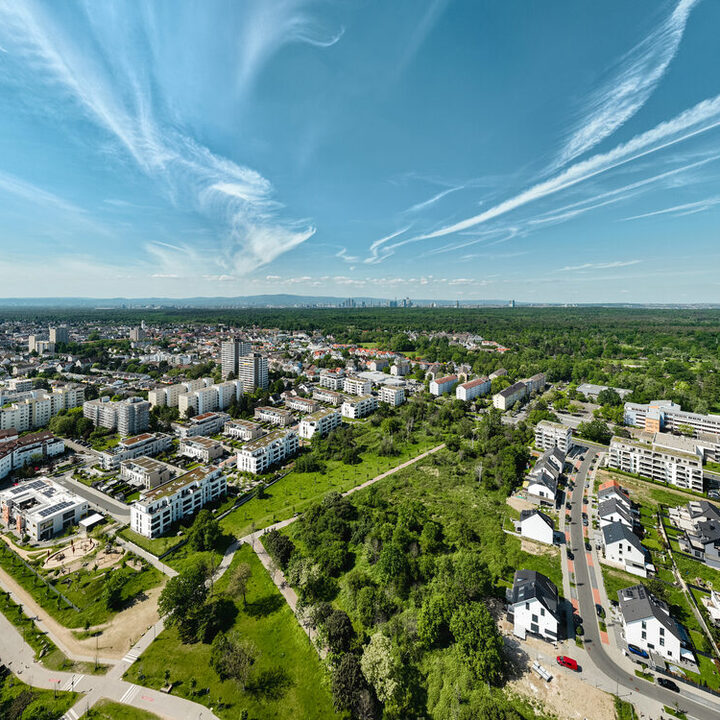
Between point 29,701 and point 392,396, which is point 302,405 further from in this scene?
point 29,701

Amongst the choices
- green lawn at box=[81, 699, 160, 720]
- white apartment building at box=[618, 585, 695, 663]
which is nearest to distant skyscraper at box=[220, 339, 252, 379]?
green lawn at box=[81, 699, 160, 720]

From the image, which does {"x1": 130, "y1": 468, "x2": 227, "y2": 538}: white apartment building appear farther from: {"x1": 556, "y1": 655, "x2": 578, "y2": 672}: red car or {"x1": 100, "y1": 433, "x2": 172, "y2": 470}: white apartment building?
{"x1": 556, "y1": 655, "x2": 578, "y2": 672}: red car

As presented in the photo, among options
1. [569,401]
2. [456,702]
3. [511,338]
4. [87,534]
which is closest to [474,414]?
[569,401]

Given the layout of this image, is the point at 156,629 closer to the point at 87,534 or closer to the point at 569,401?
the point at 87,534

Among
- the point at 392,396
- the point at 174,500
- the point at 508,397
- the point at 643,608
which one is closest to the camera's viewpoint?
the point at 643,608

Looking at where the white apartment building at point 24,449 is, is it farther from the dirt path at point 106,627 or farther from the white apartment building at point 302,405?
the white apartment building at point 302,405

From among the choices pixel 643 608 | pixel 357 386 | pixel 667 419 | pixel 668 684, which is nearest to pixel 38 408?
pixel 357 386
